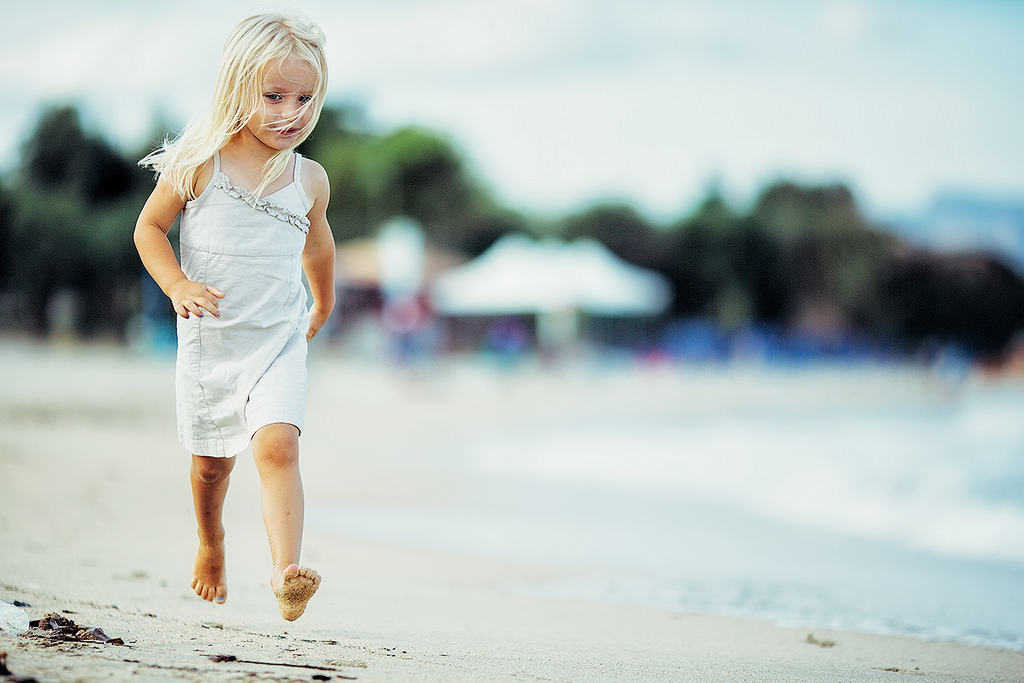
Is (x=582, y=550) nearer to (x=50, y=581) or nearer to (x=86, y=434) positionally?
(x=50, y=581)

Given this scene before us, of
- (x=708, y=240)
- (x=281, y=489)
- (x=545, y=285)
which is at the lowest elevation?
(x=281, y=489)

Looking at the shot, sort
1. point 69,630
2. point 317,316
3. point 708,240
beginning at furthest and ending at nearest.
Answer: point 708,240, point 317,316, point 69,630

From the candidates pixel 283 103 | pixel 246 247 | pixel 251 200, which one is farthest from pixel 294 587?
pixel 283 103

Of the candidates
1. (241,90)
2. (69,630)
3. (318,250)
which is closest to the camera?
(69,630)

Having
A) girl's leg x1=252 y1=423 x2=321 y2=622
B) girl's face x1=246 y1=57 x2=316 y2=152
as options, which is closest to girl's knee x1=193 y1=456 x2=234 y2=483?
girl's leg x1=252 y1=423 x2=321 y2=622

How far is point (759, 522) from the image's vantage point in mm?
5664

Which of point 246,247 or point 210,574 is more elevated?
point 246,247

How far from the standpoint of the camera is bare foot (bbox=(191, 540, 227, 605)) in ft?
8.41

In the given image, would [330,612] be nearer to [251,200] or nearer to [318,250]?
[318,250]

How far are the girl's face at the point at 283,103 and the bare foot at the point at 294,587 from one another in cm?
98

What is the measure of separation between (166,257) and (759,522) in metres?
4.28

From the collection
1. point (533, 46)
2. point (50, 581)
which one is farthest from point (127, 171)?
point (50, 581)

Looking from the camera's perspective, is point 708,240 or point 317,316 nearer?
point 317,316

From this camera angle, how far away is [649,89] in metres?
36.2
